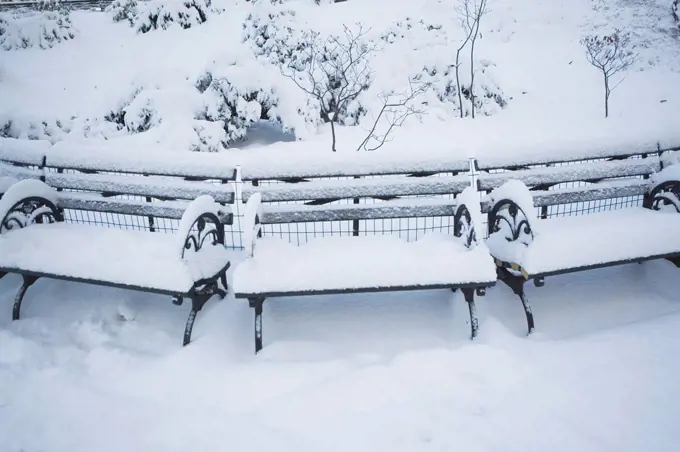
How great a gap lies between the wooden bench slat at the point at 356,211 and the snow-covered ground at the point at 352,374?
2.24 ft

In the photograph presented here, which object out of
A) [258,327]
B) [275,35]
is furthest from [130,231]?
[275,35]

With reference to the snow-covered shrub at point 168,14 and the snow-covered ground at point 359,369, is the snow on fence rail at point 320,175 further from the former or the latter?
the snow-covered shrub at point 168,14

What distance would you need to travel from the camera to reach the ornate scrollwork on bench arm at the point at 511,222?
3197 millimetres

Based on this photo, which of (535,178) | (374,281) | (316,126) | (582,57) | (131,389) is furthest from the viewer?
(582,57)

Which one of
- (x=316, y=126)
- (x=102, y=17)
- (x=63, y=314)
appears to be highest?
(x=102, y=17)

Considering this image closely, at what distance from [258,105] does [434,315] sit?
24.5ft

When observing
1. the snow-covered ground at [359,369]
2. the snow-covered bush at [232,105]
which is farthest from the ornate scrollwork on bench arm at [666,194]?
the snow-covered bush at [232,105]

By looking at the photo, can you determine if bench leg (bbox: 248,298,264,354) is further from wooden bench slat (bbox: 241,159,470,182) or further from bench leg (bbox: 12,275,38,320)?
bench leg (bbox: 12,275,38,320)

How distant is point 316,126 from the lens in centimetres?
1090

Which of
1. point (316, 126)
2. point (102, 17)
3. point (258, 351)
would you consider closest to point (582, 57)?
point (316, 126)

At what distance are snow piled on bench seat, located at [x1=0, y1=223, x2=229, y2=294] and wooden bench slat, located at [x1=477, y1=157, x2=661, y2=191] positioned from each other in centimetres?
226

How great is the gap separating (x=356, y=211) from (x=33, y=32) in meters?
22.0

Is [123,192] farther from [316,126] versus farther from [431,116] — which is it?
[431,116]

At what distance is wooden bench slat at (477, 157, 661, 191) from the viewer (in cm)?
367
